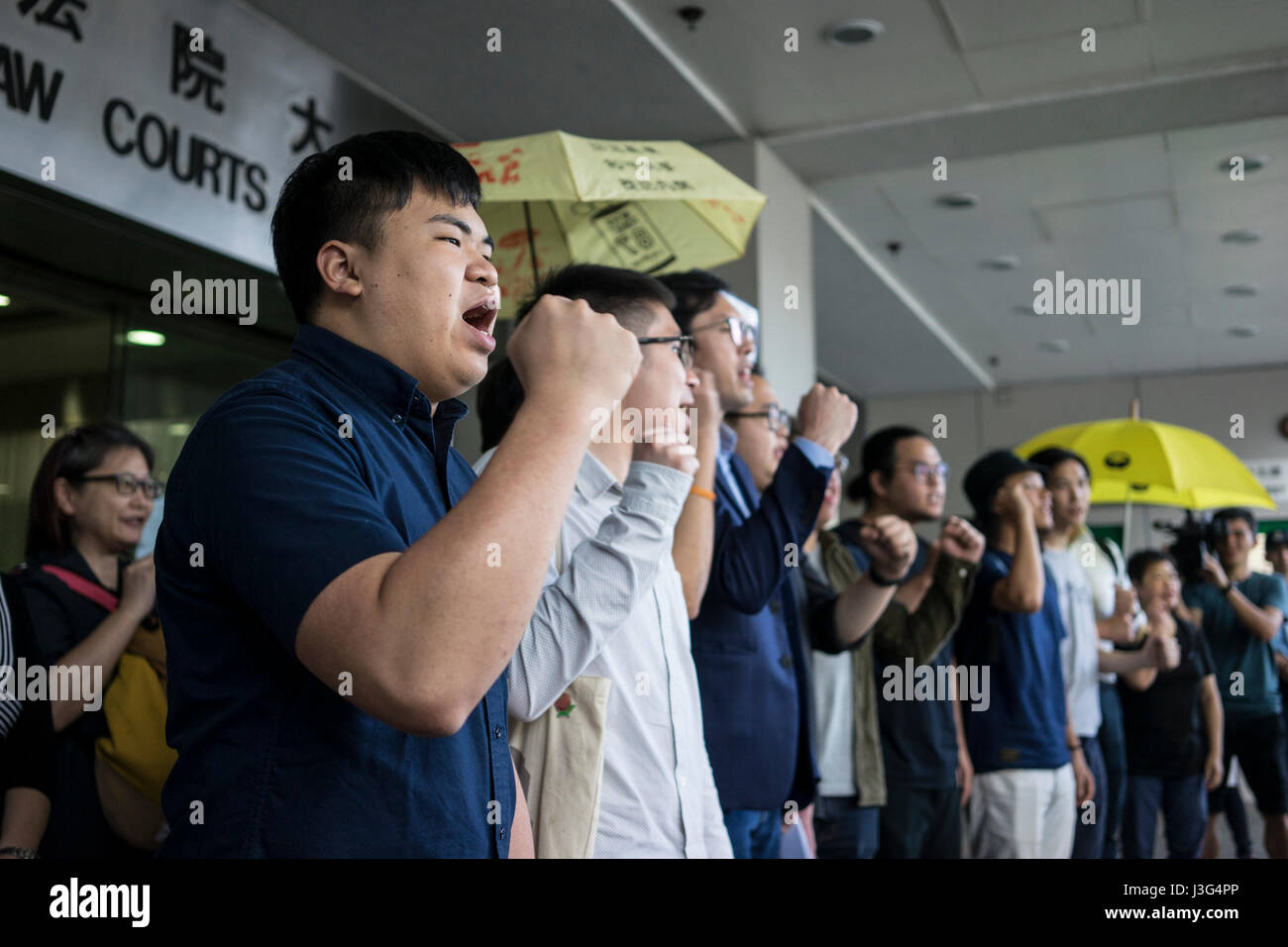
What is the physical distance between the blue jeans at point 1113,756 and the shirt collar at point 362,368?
3.56 meters

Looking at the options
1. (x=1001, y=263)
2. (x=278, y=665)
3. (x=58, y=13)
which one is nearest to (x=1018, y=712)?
(x=278, y=665)

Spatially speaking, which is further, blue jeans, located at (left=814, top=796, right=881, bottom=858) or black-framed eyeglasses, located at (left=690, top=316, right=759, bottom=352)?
blue jeans, located at (left=814, top=796, right=881, bottom=858)

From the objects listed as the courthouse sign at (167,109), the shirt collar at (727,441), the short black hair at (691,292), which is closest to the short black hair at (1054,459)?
the shirt collar at (727,441)

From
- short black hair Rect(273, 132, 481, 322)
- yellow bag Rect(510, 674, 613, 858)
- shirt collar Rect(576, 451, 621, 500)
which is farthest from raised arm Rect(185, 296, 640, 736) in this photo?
shirt collar Rect(576, 451, 621, 500)

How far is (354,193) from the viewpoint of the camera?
1.04 metres

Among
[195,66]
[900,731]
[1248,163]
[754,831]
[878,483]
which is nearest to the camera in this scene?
[754,831]

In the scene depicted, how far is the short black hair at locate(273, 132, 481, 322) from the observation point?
1029 millimetres

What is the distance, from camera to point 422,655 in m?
0.74

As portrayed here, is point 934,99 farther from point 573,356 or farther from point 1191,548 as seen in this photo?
point 573,356

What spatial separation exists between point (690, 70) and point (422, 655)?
399 centimetres

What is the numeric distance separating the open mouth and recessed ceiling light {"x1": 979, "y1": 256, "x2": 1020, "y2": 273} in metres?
6.38

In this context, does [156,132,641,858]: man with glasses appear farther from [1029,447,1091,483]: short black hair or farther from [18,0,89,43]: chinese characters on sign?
[1029,447,1091,483]: short black hair

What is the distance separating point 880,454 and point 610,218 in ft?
3.44

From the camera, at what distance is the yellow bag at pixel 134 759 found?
1.78 metres
